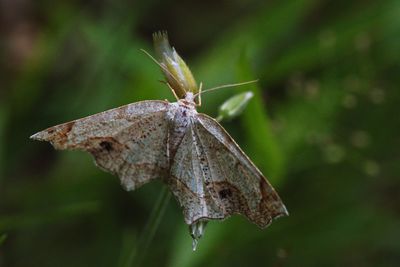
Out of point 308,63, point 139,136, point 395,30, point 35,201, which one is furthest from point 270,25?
point 139,136

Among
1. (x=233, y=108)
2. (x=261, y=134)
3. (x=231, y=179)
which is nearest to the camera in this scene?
(x=231, y=179)

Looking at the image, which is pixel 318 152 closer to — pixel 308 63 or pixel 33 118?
pixel 308 63

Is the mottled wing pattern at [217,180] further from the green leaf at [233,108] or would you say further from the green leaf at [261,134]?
the green leaf at [261,134]

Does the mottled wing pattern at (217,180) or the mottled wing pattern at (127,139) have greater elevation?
the mottled wing pattern at (127,139)

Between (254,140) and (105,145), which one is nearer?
(105,145)

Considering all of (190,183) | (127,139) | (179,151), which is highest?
(127,139)

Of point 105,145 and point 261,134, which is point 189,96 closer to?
point 105,145

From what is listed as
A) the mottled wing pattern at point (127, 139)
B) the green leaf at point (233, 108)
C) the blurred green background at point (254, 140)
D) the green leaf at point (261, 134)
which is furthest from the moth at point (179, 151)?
the blurred green background at point (254, 140)

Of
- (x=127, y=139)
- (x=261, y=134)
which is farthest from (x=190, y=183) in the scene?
(x=261, y=134)
